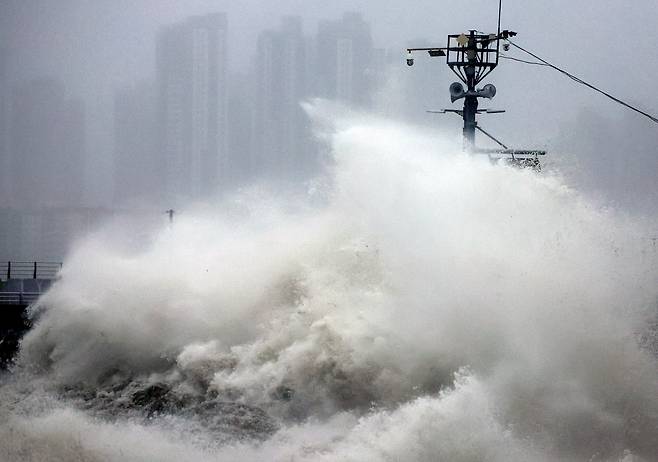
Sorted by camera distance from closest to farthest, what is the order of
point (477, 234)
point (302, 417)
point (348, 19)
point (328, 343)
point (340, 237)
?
point (302, 417) < point (328, 343) < point (477, 234) < point (340, 237) < point (348, 19)

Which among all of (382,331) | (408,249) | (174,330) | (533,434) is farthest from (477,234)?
(174,330)

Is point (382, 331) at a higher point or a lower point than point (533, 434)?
higher

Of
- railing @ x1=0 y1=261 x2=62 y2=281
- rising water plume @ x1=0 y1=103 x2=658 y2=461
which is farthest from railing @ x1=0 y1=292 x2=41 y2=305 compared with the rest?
railing @ x1=0 y1=261 x2=62 y2=281

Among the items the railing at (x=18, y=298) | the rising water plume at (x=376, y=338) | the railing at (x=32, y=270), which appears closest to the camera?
the rising water plume at (x=376, y=338)

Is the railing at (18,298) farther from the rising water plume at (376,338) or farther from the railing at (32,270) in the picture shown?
A: the railing at (32,270)

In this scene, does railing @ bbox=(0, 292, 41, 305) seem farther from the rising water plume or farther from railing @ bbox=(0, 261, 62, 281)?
railing @ bbox=(0, 261, 62, 281)

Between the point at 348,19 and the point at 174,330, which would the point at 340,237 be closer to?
the point at 174,330

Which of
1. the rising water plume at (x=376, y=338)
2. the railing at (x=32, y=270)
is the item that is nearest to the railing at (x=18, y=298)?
the rising water plume at (x=376, y=338)
